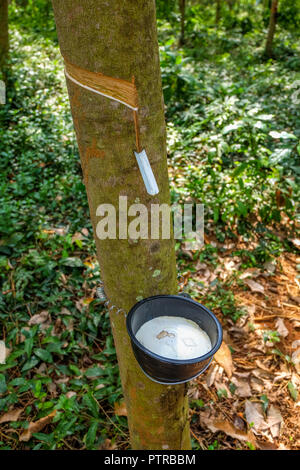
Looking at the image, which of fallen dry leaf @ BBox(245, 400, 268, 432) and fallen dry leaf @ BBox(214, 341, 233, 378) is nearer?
fallen dry leaf @ BBox(245, 400, 268, 432)

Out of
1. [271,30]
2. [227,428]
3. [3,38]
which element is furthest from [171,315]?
[271,30]

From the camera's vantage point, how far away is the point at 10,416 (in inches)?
78.2

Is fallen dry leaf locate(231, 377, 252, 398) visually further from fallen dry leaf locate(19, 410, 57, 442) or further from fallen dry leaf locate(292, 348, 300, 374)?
fallen dry leaf locate(19, 410, 57, 442)

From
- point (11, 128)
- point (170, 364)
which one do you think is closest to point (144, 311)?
point (170, 364)

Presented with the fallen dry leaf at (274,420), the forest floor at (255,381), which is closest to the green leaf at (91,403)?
the forest floor at (255,381)

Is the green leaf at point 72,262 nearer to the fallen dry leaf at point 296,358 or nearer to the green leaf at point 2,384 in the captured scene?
the green leaf at point 2,384

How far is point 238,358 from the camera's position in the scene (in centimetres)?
239

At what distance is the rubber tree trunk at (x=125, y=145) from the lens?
2.88ft

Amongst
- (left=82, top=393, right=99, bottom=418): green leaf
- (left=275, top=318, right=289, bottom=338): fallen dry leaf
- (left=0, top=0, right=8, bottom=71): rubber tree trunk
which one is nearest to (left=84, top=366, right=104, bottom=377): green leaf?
(left=82, top=393, right=99, bottom=418): green leaf

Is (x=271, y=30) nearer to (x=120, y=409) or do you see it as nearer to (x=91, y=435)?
(x=120, y=409)

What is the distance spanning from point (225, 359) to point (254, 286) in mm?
739

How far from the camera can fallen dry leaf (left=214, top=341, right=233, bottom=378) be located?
7.50 feet
